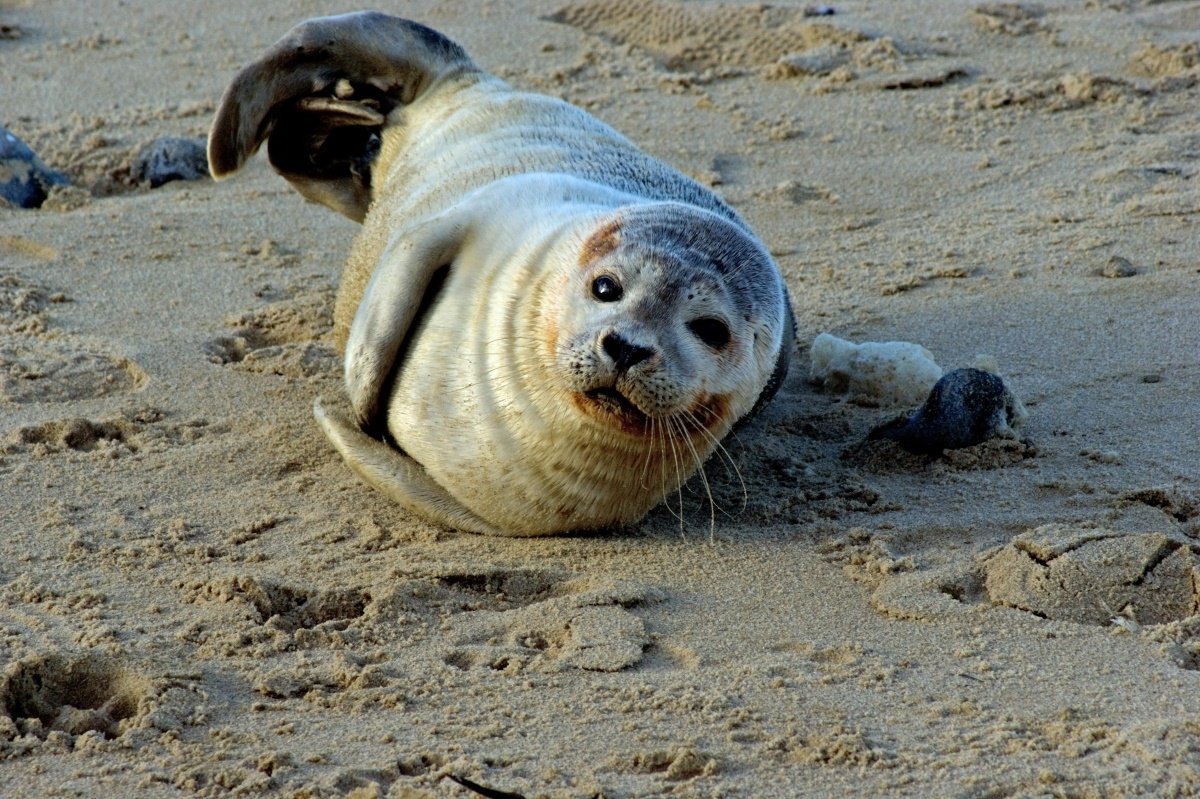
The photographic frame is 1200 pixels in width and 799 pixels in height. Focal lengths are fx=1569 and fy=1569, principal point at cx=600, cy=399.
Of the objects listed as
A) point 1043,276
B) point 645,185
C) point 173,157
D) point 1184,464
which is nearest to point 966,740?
point 1184,464

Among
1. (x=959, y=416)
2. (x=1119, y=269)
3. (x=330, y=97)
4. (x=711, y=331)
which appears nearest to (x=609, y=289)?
(x=711, y=331)

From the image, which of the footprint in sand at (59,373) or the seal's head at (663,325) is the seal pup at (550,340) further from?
the footprint in sand at (59,373)

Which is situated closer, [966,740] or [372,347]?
[966,740]

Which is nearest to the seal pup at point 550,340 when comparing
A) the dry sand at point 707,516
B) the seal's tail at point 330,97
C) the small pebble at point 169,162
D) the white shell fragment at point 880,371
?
the dry sand at point 707,516

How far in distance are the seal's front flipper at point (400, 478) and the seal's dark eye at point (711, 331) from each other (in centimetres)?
74

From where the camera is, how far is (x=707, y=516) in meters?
4.21

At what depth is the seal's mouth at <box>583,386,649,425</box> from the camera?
145 inches

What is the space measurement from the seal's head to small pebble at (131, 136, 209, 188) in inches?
134

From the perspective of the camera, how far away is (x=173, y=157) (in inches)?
270

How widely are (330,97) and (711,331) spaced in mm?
2389

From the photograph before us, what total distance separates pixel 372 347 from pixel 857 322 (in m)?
1.95

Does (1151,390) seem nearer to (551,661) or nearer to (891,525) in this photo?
(891,525)

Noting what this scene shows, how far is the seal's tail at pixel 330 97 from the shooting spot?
5.54 m

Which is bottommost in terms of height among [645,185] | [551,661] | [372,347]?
[551,661]
